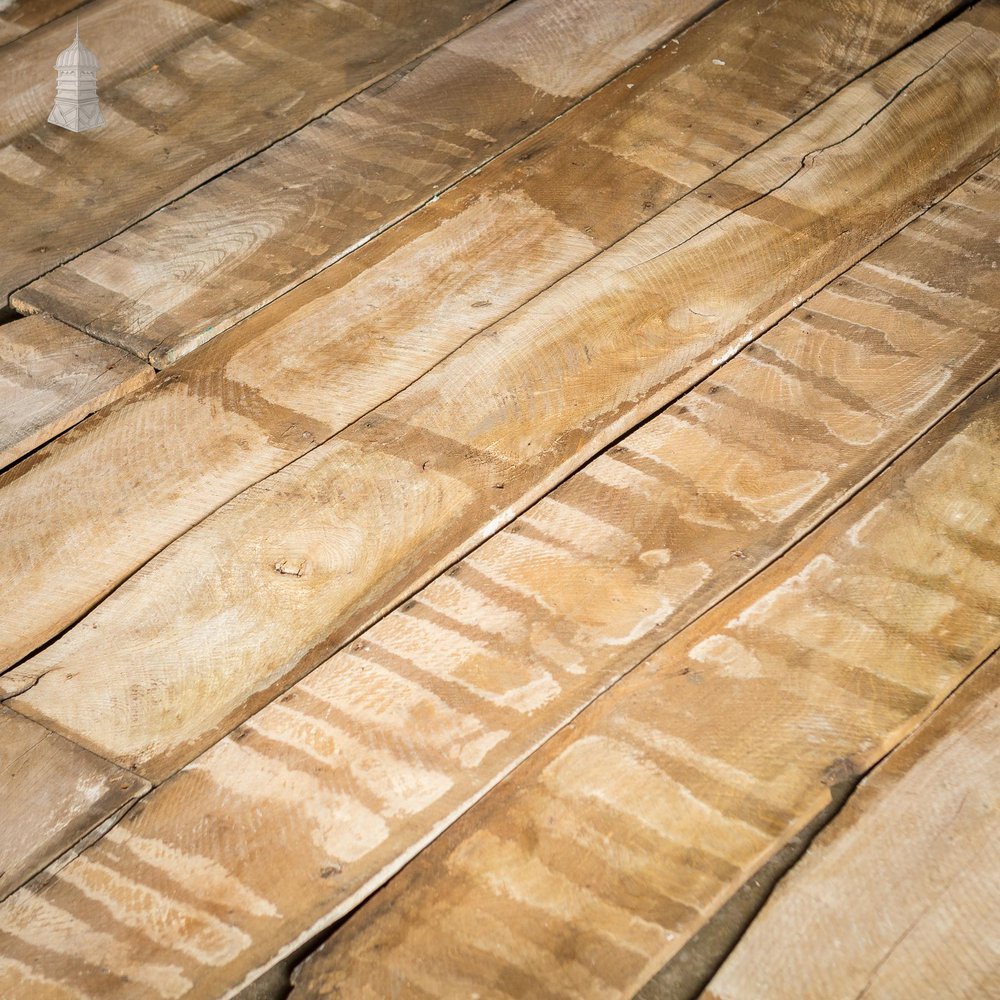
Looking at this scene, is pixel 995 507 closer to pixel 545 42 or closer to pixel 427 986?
pixel 427 986

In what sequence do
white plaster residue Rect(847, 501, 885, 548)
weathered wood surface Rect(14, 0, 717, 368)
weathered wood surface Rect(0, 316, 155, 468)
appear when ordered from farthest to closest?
1. weathered wood surface Rect(14, 0, 717, 368)
2. weathered wood surface Rect(0, 316, 155, 468)
3. white plaster residue Rect(847, 501, 885, 548)

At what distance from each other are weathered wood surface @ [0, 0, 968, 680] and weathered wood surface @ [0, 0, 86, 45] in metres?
1.23

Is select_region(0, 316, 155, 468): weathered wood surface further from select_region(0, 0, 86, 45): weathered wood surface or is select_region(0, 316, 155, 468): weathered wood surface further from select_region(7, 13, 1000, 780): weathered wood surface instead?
select_region(0, 0, 86, 45): weathered wood surface

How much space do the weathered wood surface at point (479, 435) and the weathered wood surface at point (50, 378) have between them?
0.27 m

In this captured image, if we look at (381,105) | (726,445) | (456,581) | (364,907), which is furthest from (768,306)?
(364,907)

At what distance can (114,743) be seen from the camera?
1.72m

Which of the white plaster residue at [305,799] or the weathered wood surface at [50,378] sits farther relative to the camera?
the weathered wood surface at [50,378]

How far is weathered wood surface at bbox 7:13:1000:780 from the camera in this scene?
1.79 metres

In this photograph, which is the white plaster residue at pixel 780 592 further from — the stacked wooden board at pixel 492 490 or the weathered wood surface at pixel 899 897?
the weathered wood surface at pixel 899 897

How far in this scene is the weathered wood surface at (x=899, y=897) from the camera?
147 cm

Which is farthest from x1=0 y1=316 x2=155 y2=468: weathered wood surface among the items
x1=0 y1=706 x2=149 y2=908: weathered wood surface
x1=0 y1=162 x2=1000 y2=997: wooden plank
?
x1=0 y1=162 x2=1000 y2=997: wooden plank

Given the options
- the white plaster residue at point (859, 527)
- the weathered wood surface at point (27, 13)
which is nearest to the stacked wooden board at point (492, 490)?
the white plaster residue at point (859, 527)

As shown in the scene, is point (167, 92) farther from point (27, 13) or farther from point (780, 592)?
point (780, 592)

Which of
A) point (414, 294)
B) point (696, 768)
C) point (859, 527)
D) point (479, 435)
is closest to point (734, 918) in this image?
point (696, 768)
